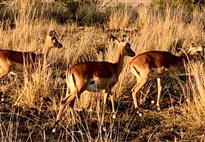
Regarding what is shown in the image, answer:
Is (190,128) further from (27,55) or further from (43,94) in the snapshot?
(27,55)

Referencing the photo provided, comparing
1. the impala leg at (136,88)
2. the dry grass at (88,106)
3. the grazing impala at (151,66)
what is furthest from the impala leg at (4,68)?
the impala leg at (136,88)

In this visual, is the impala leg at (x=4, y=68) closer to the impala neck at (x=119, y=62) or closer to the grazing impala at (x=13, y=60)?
the grazing impala at (x=13, y=60)

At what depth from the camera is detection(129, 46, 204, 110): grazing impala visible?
25.6 feet

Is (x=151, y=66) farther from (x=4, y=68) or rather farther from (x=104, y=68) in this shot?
(x=4, y=68)

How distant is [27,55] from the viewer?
851cm

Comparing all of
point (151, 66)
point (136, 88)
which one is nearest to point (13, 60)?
point (136, 88)

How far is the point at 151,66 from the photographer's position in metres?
7.93

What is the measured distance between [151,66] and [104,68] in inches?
40.2

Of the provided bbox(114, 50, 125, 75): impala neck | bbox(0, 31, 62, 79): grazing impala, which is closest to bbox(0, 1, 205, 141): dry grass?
bbox(0, 31, 62, 79): grazing impala

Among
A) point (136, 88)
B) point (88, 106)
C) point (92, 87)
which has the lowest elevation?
point (88, 106)

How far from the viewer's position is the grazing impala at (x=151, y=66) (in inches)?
307

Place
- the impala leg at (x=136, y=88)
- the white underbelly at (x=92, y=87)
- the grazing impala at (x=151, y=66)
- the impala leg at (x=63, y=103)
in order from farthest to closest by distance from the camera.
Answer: the grazing impala at (x=151, y=66), the impala leg at (x=136, y=88), the white underbelly at (x=92, y=87), the impala leg at (x=63, y=103)

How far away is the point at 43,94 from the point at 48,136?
5.00 ft

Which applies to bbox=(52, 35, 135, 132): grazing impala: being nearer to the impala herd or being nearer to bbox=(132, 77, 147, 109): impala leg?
the impala herd
